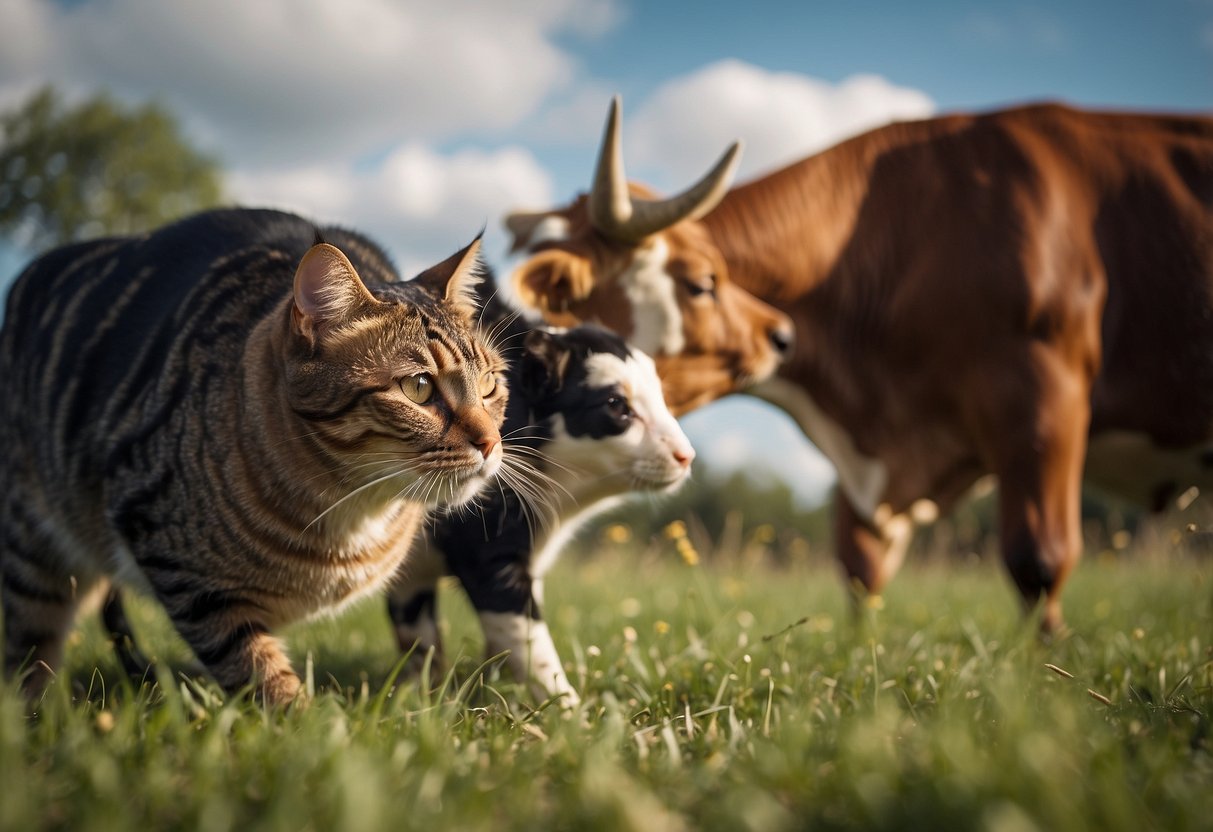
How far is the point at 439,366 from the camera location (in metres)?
2.63

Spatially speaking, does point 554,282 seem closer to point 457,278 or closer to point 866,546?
point 457,278

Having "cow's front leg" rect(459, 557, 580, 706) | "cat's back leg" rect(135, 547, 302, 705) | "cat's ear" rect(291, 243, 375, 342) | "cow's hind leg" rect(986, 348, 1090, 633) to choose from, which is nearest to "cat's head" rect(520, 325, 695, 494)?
"cow's front leg" rect(459, 557, 580, 706)

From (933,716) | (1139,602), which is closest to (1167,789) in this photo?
(933,716)

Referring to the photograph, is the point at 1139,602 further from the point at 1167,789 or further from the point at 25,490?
the point at 25,490

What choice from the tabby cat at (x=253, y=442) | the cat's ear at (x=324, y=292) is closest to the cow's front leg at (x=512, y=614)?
the tabby cat at (x=253, y=442)

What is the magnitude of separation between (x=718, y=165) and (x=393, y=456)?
7.02 ft

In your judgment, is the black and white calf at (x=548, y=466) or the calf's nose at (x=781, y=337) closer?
the black and white calf at (x=548, y=466)

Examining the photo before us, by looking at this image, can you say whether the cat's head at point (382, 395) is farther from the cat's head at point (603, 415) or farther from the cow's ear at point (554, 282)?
the cow's ear at point (554, 282)

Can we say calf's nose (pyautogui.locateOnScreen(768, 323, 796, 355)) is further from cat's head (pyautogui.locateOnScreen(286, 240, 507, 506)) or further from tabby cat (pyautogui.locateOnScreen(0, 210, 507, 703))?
cat's head (pyautogui.locateOnScreen(286, 240, 507, 506))

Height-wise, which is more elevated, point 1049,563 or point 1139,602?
point 1049,563

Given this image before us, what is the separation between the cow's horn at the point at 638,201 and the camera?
388cm

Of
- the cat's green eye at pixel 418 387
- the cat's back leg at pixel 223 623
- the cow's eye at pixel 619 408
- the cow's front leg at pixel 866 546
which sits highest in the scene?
the cat's green eye at pixel 418 387

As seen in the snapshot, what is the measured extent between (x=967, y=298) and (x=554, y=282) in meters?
1.90

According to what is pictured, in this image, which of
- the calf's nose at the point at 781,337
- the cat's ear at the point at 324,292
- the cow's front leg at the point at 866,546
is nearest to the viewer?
the cat's ear at the point at 324,292
